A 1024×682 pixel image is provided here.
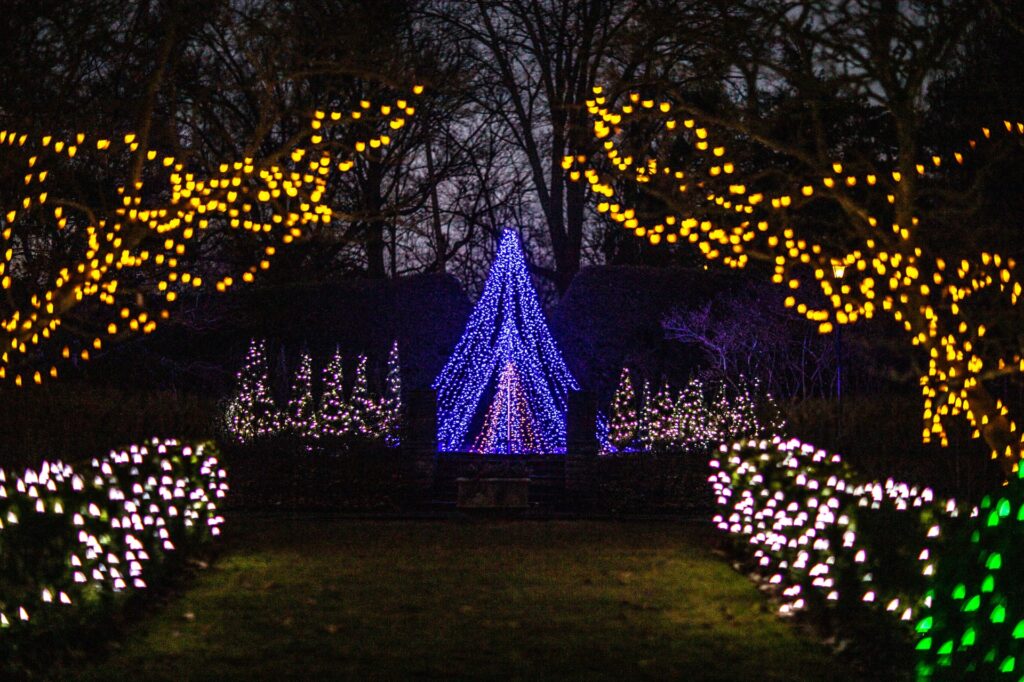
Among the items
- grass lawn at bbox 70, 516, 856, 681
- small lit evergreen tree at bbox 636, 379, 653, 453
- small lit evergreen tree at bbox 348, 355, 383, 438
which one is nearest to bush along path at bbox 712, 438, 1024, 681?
grass lawn at bbox 70, 516, 856, 681

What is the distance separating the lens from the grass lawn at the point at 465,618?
8562 mm

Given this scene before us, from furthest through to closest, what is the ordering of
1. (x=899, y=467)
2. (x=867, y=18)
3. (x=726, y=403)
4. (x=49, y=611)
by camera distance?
(x=726, y=403)
(x=899, y=467)
(x=867, y=18)
(x=49, y=611)

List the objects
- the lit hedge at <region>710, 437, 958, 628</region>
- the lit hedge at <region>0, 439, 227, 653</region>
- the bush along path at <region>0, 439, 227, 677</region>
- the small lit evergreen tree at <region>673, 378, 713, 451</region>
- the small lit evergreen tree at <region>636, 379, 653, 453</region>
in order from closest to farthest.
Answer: the bush along path at <region>0, 439, 227, 677</region> < the lit hedge at <region>0, 439, 227, 653</region> < the lit hedge at <region>710, 437, 958, 628</region> < the small lit evergreen tree at <region>673, 378, 713, 451</region> < the small lit evergreen tree at <region>636, 379, 653, 453</region>

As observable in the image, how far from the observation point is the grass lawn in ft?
28.1

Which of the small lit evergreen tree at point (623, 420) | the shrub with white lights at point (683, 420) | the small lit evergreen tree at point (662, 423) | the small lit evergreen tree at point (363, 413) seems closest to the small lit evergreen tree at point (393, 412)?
the small lit evergreen tree at point (363, 413)

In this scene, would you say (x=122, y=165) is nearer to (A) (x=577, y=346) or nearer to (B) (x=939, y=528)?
(A) (x=577, y=346)

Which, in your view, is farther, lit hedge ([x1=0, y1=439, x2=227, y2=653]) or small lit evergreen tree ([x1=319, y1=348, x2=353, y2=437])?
small lit evergreen tree ([x1=319, y1=348, x2=353, y2=437])

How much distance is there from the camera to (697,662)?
8.73 metres

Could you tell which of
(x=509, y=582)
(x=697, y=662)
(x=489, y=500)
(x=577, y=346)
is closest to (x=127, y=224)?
(x=489, y=500)

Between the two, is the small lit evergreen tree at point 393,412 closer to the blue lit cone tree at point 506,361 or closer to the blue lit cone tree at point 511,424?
the blue lit cone tree at point 506,361

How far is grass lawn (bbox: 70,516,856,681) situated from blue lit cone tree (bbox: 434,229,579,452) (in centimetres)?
932

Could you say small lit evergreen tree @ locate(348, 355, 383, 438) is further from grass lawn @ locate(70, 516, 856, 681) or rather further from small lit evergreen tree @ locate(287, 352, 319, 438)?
grass lawn @ locate(70, 516, 856, 681)

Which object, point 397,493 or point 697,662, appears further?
point 397,493

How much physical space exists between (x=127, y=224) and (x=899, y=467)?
911cm
